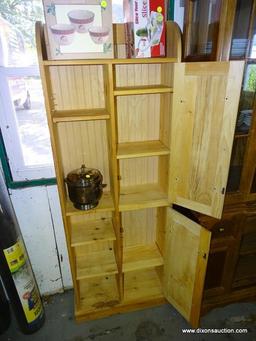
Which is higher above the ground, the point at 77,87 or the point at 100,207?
the point at 77,87

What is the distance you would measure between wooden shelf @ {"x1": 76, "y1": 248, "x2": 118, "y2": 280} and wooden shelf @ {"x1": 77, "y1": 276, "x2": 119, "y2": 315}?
0.88 ft

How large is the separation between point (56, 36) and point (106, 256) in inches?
60.0

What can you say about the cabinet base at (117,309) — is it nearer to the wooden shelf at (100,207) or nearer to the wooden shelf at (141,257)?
the wooden shelf at (141,257)

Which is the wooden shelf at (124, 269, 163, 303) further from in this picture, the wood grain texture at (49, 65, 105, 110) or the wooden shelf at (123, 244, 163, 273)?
the wood grain texture at (49, 65, 105, 110)

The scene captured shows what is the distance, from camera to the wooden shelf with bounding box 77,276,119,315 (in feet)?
6.10

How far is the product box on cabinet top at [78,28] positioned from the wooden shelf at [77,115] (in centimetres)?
29

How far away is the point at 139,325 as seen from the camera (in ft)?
5.98

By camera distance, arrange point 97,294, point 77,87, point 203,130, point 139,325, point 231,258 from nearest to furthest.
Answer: point 203,130 → point 77,87 → point 231,258 → point 139,325 → point 97,294

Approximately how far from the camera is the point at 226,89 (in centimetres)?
111

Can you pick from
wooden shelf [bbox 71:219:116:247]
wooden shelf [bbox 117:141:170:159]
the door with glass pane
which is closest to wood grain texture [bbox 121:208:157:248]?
wooden shelf [bbox 71:219:116:247]

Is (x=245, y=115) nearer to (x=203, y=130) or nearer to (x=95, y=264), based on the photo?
(x=203, y=130)

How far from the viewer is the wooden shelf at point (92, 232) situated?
1.66m

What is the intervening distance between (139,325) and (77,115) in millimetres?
1583

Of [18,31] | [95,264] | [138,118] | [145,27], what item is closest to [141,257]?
[95,264]
